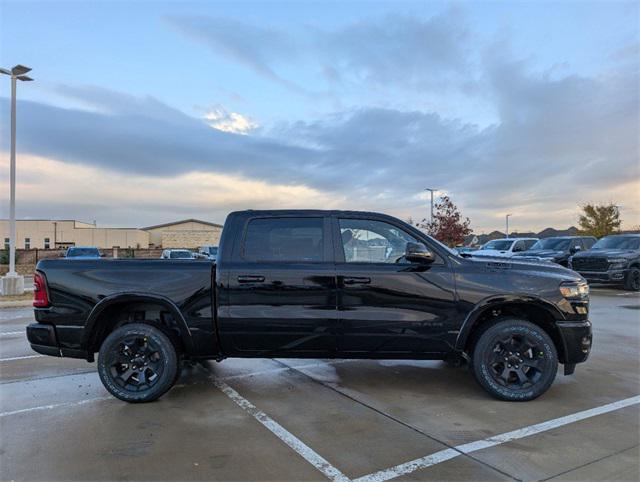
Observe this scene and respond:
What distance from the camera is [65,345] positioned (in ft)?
15.7

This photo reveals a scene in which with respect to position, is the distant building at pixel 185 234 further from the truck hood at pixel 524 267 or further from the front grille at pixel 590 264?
the truck hood at pixel 524 267

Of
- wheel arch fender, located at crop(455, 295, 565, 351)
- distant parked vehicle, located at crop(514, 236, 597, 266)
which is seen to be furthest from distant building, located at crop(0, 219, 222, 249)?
wheel arch fender, located at crop(455, 295, 565, 351)

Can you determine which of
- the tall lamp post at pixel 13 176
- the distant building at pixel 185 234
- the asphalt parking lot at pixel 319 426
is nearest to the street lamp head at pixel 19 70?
the tall lamp post at pixel 13 176

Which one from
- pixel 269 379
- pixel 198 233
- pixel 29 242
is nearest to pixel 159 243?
pixel 198 233

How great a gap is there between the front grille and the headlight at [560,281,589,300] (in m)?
13.2

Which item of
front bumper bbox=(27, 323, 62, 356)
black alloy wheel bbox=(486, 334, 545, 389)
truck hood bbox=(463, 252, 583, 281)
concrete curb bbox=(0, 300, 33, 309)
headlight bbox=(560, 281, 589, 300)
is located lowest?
concrete curb bbox=(0, 300, 33, 309)

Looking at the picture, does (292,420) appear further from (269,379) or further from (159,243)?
(159,243)

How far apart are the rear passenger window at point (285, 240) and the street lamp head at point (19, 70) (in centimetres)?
1388

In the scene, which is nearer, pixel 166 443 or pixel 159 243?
pixel 166 443

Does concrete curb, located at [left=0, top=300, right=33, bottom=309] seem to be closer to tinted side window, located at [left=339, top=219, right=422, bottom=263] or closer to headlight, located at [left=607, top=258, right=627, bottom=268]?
tinted side window, located at [left=339, top=219, right=422, bottom=263]

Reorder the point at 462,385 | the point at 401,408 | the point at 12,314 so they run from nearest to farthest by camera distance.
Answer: the point at 401,408 < the point at 462,385 < the point at 12,314

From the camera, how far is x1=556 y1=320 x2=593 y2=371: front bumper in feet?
15.4

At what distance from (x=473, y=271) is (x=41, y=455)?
4.09 meters

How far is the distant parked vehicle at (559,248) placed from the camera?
19266mm
